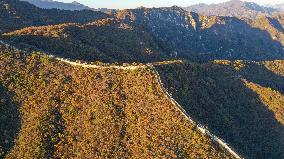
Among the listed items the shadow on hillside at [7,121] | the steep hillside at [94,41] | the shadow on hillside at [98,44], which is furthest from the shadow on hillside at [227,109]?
the shadow on hillside at [7,121]

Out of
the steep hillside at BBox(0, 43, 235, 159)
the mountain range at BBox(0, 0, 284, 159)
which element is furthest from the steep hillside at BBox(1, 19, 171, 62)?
the steep hillside at BBox(0, 43, 235, 159)

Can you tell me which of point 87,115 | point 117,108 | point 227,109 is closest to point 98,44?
point 227,109

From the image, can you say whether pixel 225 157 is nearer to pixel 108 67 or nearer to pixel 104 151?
pixel 104 151

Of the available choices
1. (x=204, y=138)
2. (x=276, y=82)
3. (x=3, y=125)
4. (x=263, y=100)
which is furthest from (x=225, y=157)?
(x=276, y=82)

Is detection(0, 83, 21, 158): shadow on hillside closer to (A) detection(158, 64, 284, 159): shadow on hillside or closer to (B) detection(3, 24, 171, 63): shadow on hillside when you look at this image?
(B) detection(3, 24, 171, 63): shadow on hillside

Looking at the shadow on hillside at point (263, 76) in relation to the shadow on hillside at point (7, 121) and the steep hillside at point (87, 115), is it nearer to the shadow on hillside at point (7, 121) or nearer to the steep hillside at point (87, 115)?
the steep hillside at point (87, 115)

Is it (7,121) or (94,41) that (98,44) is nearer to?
(94,41)
